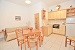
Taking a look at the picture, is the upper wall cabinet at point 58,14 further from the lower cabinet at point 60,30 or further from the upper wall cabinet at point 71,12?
the lower cabinet at point 60,30

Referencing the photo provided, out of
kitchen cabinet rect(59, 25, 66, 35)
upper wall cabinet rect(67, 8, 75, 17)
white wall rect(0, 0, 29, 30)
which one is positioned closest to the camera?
white wall rect(0, 0, 29, 30)

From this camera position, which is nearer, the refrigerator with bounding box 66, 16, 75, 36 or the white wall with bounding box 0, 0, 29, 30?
the refrigerator with bounding box 66, 16, 75, 36

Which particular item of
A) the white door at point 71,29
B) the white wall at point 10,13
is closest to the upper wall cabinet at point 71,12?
the white door at point 71,29

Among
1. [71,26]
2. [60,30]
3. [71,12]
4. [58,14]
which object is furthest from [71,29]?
[58,14]

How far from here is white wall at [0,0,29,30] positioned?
Result: 13.5 ft

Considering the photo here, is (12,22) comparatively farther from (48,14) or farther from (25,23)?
(48,14)

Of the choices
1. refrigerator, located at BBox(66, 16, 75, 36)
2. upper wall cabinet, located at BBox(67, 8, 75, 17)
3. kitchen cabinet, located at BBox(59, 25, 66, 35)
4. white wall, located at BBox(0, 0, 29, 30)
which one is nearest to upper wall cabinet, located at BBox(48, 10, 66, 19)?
upper wall cabinet, located at BBox(67, 8, 75, 17)

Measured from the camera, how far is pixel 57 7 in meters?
5.04

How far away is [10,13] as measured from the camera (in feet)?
15.1

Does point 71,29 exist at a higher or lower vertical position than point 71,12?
lower

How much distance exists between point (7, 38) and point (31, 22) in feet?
10.0

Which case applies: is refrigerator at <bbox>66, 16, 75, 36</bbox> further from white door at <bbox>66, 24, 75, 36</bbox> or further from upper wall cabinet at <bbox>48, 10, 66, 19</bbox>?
upper wall cabinet at <bbox>48, 10, 66, 19</bbox>

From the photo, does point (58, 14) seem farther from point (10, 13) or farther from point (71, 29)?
point (10, 13)

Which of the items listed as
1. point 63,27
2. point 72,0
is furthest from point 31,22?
point 72,0
